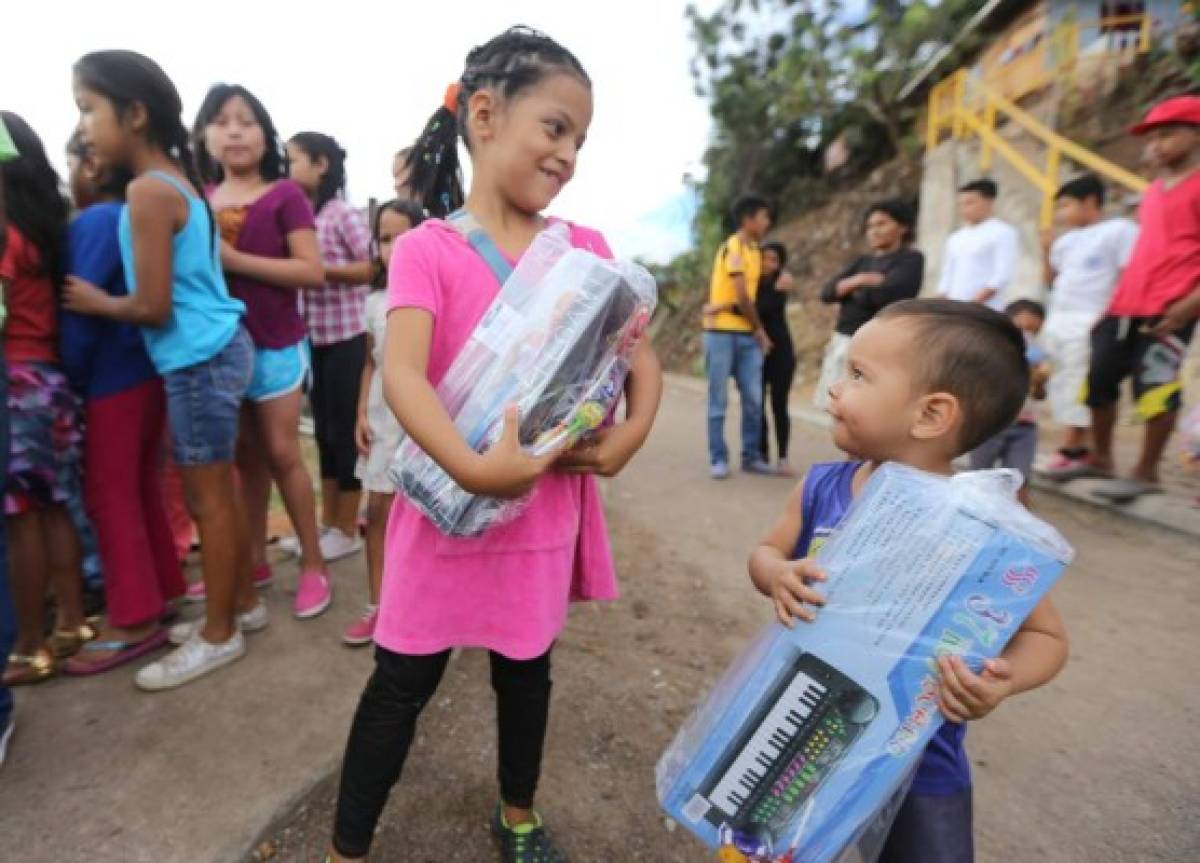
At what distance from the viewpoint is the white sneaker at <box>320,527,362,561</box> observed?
3102 mm

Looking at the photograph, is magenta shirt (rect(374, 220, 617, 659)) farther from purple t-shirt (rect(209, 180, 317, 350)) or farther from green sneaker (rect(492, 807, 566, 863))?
purple t-shirt (rect(209, 180, 317, 350))

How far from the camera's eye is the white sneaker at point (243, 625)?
7.59 ft

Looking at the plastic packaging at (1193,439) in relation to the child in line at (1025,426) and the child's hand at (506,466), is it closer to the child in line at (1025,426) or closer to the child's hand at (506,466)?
the child in line at (1025,426)

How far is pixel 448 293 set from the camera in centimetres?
124

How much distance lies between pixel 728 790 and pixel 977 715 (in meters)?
0.36

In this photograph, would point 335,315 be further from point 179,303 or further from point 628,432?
point 628,432

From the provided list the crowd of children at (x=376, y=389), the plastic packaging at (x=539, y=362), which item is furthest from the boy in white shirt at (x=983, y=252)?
the plastic packaging at (x=539, y=362)

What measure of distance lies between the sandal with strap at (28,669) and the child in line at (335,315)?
3.30 feet

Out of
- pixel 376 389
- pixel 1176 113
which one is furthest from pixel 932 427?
pixel 1176 113

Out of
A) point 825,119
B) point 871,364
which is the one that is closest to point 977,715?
point 871,364

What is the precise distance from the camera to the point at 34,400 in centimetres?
198

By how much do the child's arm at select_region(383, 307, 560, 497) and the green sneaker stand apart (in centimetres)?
84

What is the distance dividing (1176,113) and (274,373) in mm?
4299

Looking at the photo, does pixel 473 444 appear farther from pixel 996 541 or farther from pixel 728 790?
pixel 996 541
